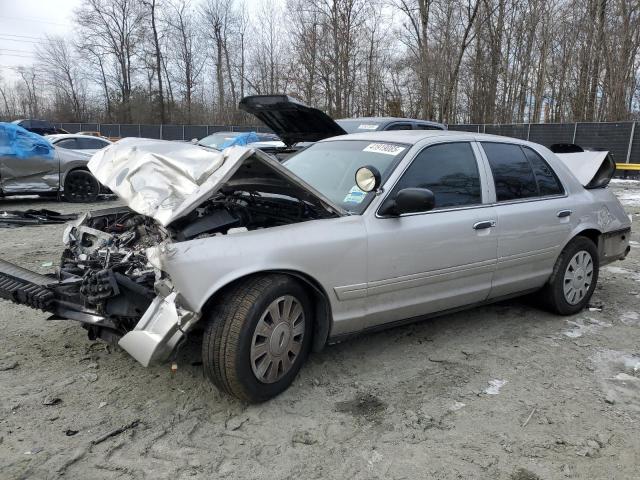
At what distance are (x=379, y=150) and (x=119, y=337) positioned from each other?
7.12 ft

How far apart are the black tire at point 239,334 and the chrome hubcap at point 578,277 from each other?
114 inches

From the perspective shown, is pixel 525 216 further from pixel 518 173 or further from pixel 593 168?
pixel 593 168

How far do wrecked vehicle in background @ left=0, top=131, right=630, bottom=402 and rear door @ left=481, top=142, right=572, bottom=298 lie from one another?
0.01 meters

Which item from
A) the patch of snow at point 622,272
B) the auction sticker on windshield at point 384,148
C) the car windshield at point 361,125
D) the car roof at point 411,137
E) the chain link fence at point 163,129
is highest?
the chain link fence at point 163,129

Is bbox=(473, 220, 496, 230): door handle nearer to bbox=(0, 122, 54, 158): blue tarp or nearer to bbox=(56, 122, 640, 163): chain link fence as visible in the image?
bbox=(0, 122, 54, 158): blue tarp

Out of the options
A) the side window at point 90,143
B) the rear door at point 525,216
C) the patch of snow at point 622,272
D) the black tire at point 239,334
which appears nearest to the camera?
the black tire at point 239,334

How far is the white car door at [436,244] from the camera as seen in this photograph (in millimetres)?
3348

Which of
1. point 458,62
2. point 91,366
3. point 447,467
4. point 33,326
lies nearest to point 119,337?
point 91,366

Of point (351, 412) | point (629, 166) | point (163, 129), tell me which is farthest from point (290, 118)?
point (163, 129)

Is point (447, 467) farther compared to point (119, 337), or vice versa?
point (119, 337)

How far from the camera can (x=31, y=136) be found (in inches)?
391

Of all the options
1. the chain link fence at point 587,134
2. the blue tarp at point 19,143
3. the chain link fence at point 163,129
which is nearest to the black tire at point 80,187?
the blue tarp at point 19,143

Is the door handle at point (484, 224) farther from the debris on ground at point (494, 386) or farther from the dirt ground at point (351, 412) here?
the debris on ground at point (494, 386)

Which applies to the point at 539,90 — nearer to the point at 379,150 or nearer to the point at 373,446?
the point at 379,150
